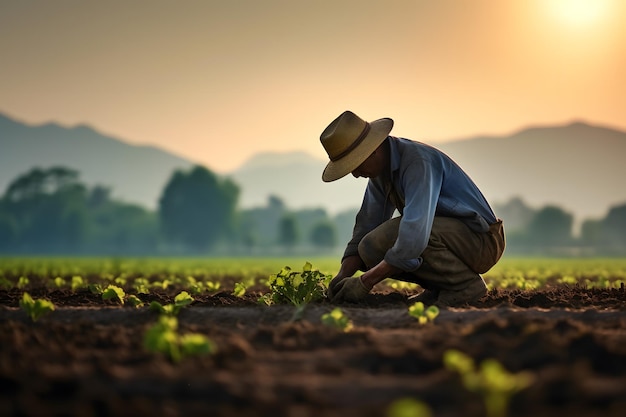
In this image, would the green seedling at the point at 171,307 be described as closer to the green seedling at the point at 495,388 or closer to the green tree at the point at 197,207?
the green seedling at the point at 495,388

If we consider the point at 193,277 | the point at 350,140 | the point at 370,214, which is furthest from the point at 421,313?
the point at 193,277

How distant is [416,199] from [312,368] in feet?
9.29

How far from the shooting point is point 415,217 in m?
6.30

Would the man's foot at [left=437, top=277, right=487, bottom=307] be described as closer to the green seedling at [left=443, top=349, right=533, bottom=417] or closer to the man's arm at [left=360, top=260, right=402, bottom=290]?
the man's arm at [left=360, top=260, right=402, bottom=290]

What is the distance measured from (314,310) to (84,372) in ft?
8.35

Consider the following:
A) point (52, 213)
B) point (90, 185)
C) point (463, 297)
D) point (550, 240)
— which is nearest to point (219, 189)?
point (52, 213)

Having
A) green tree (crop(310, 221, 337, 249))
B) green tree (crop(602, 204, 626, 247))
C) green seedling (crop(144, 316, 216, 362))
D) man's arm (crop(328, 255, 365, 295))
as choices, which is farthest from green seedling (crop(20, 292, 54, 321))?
green tree (crop(602, 204, 626, 247))

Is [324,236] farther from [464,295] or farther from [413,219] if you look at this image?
[413,219]

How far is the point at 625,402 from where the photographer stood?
3.03m

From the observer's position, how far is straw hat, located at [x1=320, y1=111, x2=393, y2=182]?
6586mm

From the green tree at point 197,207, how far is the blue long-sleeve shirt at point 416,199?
110767 mm

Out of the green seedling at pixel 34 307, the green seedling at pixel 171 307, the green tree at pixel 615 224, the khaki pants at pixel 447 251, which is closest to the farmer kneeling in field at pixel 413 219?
the khaki pants at pixel 447 251

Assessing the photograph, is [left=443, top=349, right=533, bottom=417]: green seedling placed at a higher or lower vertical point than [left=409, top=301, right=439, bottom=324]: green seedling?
lower

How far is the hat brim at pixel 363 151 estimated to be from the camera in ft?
21.5
